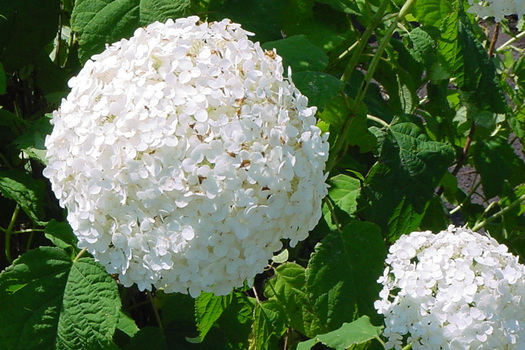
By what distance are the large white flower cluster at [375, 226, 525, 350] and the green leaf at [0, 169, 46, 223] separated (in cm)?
87

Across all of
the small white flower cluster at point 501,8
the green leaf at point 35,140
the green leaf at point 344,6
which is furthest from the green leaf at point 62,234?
the small white flower cluster at point 501,8

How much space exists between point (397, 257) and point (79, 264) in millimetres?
738

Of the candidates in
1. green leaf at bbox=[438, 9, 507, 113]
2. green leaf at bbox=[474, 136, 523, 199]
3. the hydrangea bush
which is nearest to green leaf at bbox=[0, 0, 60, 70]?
the hydrangea bush

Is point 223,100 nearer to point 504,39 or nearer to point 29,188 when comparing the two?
point 29,188

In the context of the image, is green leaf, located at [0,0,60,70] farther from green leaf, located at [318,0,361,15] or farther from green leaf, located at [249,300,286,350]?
green leaf, located at [249,300,286,350]

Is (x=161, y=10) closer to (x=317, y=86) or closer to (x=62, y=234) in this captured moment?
(x=317, y=86)

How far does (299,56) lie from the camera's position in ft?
5.93

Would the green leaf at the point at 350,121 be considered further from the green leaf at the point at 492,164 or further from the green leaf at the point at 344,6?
the green leaf at the point at 492,164

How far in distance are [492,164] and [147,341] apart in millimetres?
1540

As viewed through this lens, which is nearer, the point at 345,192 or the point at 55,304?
the point at 55,304

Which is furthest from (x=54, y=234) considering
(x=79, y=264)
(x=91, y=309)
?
(x=91, y=309)

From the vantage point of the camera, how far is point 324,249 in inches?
74.4

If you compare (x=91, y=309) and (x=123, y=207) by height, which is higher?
(x=123, y=207)

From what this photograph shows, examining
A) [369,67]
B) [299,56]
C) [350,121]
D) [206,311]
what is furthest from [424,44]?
[206,311]
